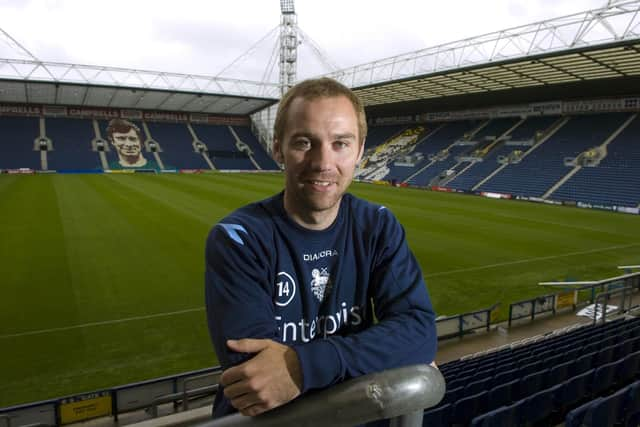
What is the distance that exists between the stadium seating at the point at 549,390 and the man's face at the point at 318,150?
9.74ft

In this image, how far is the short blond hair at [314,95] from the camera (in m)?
1.99

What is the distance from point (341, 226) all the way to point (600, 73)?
41.5 meters

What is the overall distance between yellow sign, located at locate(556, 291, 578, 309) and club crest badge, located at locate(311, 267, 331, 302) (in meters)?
12.5

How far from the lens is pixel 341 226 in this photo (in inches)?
88.4

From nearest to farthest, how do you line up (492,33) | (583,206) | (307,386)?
1. (307,386)
2. (492,33)
3. (583,206)

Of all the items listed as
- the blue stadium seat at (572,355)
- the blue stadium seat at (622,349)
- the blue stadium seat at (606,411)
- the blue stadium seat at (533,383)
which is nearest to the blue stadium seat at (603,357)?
the blue stadium seat at (622,349)

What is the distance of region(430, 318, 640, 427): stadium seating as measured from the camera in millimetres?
3963

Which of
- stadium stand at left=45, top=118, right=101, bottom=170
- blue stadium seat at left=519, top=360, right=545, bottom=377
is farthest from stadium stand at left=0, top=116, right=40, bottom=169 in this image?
blue stadium seat at left=519, top=360, right=545, bottom=377

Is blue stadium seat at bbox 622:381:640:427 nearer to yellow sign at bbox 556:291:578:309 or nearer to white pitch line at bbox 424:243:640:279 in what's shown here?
yellow sign at bbox 556:291:578:309

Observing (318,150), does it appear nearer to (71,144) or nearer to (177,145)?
(71,144)

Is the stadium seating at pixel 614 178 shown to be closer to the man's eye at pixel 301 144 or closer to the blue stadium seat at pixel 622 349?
the blue stadium seat at pixel 622 349

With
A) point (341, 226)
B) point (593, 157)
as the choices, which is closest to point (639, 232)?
point (593, 157)

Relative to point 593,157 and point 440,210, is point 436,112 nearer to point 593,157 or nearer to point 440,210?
point 593,157

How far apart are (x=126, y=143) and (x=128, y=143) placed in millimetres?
280
